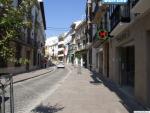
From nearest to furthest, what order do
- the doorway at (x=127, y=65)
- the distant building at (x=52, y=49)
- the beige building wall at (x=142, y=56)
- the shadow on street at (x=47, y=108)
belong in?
1. the shadow on street at (x=47, y=108)
2. the beige building wall at (x=142, y=56)
3. the doorway at (x=127, y=65)
4. the distant building at (x=52, y=49)

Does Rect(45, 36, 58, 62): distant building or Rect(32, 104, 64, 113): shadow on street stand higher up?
Rect(45, 36, 58, 62): distant building

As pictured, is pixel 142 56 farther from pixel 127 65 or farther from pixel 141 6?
pixel 127 65

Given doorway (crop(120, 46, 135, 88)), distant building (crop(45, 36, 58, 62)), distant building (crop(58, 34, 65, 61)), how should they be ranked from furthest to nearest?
distant building (crop(45, 36, 58, 62)) < distant building (crop(58, 34, 65, 61)) < doorway (crop(120, 46, 135, 88))

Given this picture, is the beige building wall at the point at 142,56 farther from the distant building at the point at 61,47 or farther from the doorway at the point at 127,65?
the distant building at the point at 61,47

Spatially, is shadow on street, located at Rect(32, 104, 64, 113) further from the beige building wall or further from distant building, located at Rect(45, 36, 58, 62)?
distant building, located at Rect(45, 36, 58, 62)

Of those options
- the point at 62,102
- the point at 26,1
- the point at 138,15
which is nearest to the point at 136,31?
the point at 138,15

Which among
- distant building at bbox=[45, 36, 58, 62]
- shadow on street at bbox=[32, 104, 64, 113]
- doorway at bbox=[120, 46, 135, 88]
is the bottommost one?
shadow on street at bbox=[32, 104, 64, 113]

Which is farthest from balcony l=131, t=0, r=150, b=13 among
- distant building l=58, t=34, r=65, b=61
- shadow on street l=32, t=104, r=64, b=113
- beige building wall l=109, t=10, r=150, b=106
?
distant building l=58, t=34, r=65, b=61

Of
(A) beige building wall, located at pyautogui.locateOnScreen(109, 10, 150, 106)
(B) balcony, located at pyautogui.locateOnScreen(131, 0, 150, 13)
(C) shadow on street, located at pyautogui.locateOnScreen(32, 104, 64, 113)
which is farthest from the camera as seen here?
(A) beige building wall, located at pyautogui.locateOnScreen(109, 10, 150, 106)

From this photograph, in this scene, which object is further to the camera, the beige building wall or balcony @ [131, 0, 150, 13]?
the beige building wall

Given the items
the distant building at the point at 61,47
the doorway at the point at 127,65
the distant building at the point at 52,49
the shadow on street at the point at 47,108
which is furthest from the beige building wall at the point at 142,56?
the distant building at the point at 52,49

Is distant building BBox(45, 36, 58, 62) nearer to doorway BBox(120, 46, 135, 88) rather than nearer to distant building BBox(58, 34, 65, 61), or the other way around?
distant building BBox(58, 34, 65, 61)

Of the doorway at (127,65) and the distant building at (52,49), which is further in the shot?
the distant building at (52,49)

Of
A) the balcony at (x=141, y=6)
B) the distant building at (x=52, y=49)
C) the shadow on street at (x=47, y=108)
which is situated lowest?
the shadow on street at (x=47, y=108)
